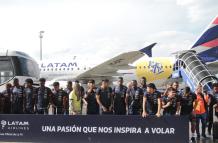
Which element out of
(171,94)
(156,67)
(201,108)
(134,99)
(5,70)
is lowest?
(201,108)

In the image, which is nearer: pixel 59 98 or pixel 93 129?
pixel 93 129

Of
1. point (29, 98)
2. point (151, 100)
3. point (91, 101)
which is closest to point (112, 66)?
point (29, 98)

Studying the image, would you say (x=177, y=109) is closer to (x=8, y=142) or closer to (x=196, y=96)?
(x=196, y=96)

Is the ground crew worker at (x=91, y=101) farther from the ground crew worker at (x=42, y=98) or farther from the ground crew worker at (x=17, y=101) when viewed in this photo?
the ground crew worker at (x=17, y=101)

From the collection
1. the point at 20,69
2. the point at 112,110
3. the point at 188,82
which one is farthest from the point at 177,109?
the point at 188,82

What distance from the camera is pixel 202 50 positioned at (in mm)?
30594

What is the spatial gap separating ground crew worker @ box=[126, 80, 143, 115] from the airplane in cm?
1835

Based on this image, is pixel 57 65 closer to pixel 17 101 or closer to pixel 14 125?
pixel 17 101

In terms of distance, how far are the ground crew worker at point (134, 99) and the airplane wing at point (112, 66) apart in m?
18.6

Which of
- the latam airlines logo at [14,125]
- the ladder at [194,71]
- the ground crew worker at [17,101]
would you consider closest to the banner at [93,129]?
the latam airlines logo at [14,125]

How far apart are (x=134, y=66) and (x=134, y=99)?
22703 mm

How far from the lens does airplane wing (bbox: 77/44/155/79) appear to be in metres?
30.2

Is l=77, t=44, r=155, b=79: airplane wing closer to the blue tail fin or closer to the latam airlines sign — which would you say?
the latam airlines sign

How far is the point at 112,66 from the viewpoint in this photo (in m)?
32.0
